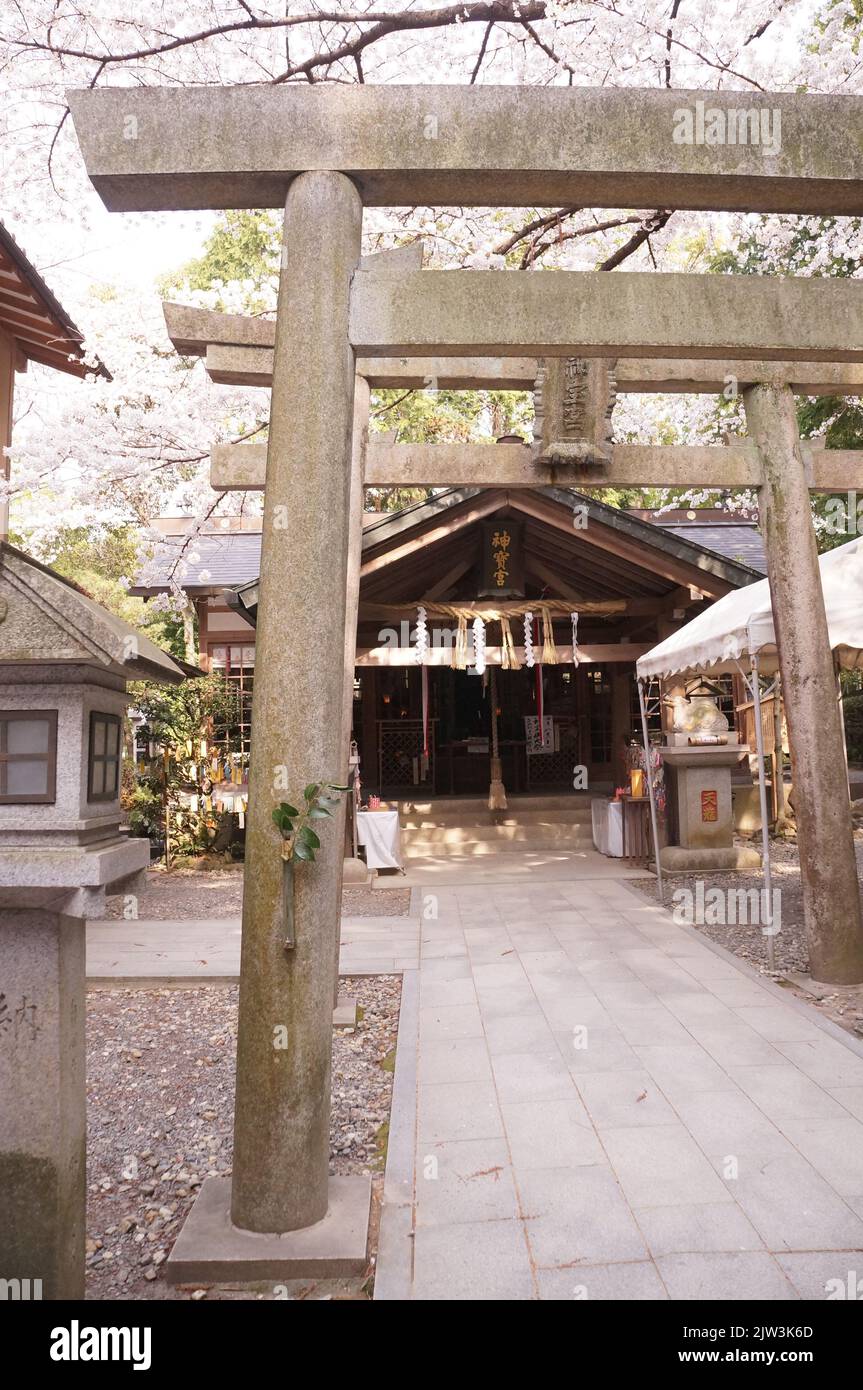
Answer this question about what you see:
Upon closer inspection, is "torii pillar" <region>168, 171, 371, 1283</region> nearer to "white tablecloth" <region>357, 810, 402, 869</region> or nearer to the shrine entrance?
"white tablecloth" <region>357, 810, 402, 869</region>

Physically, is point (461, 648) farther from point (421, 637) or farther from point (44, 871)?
point (44, 871)

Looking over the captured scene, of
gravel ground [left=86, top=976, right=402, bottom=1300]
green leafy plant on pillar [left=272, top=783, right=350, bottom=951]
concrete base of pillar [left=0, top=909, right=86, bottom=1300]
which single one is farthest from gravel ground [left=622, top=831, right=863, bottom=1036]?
concrete base of pillar [left=0, top=909, right=86, bottom=1300]

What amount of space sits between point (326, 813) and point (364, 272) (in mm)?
2211

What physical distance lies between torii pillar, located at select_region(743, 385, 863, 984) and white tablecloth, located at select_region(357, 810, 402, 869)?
6.04 m

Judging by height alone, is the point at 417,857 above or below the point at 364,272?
below

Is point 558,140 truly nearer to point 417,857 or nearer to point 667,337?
point 667,337

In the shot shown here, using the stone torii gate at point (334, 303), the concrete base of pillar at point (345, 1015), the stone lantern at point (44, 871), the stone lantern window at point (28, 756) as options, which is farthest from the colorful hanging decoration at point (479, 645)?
the stone lantern window at point (28, 756)

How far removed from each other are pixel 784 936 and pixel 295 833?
20.7 feet

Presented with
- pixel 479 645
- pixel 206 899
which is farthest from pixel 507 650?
pixel 206 899

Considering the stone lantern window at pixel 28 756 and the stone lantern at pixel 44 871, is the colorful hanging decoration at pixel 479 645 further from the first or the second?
the stone lantern window at pixel 28 756

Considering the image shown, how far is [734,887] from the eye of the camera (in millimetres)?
10008

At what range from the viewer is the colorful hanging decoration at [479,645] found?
12.6 metres

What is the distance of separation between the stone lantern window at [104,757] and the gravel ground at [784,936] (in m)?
4.83
